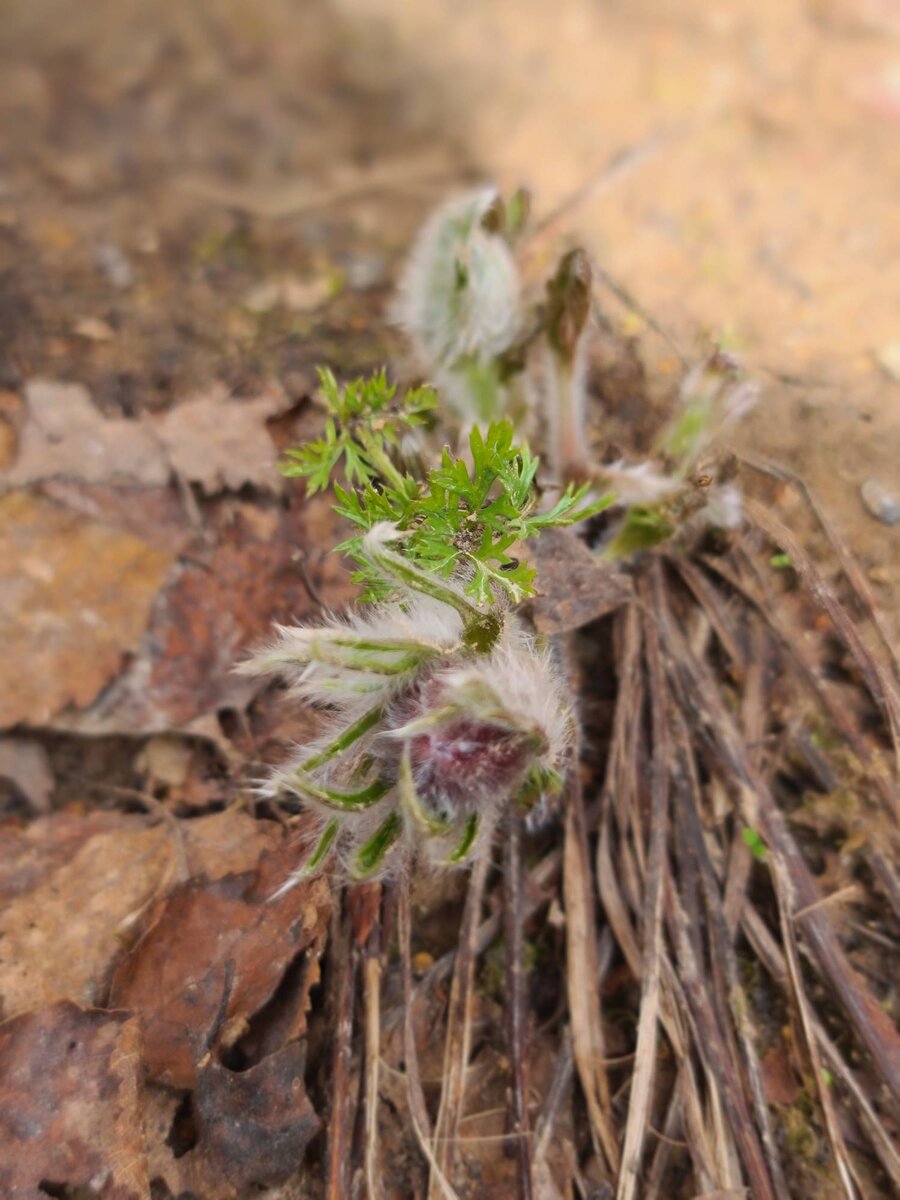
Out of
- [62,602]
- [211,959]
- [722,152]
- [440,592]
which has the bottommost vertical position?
[211,959]

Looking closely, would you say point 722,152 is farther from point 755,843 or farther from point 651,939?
point 651,939

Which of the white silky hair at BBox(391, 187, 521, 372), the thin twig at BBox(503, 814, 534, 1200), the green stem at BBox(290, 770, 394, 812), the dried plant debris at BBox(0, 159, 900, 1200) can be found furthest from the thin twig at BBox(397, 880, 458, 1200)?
the white silky hair at BBox(391, 187, 521, 372)

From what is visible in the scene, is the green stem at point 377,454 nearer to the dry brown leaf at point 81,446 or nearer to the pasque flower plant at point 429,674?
the pasque flower plant at point 429,674

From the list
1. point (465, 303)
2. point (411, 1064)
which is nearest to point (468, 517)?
point (465, 303)

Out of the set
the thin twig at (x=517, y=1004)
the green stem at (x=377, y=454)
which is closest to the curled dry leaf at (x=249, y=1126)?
the thin twig at (x=517, y=1004)

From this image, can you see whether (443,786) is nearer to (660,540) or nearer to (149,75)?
(660,540)

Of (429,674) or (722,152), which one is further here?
(722,152)

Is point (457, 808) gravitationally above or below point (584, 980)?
above
